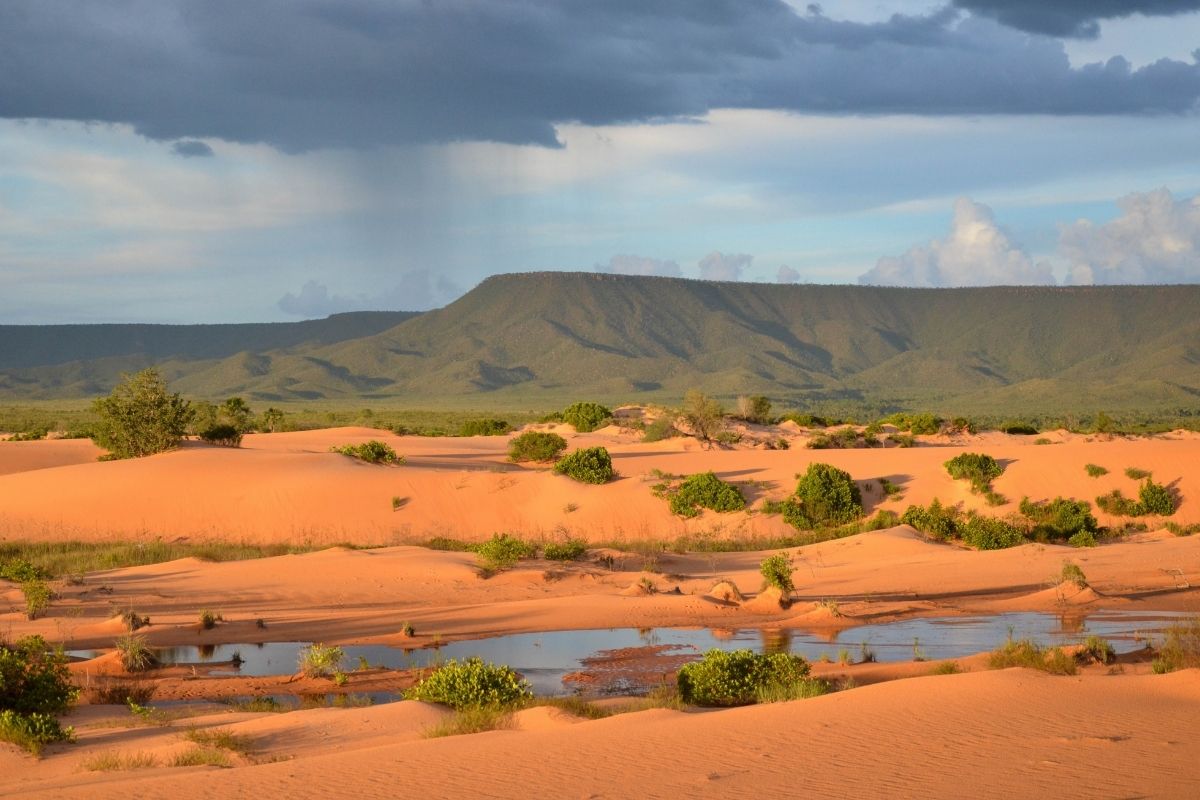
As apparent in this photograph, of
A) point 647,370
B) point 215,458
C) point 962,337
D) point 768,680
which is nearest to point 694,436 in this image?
point 215,458

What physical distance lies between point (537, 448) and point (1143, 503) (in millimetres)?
19786

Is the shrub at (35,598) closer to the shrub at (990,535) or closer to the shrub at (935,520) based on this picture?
the shrub at (990,535)

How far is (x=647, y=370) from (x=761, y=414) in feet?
324

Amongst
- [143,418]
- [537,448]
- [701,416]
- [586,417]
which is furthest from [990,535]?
[586,417]

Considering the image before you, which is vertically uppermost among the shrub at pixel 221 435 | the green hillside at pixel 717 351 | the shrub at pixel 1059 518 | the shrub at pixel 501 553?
the green hillside at pixel 717 351

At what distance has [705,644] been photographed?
18641 millimetres

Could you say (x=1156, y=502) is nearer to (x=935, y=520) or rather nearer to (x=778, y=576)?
(x=935, y=520)

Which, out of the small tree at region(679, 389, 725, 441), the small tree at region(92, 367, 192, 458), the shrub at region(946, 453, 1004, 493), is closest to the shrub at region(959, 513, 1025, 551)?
the shrub at region(946, 453, 1004, 493)

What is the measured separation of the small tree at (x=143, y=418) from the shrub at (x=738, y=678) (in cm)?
3404

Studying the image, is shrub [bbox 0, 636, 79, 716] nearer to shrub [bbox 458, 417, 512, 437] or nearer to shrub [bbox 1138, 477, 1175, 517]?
shrub [bbox 1138, 477, 1175, 517]

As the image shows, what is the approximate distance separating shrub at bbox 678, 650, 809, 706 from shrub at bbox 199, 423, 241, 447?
127 feet

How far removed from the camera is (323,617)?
20812 millimetres

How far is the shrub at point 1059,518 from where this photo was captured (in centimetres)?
3138

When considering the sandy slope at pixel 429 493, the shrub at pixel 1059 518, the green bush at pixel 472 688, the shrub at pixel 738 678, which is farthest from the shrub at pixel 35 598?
the shrub at pixel 1059 518
